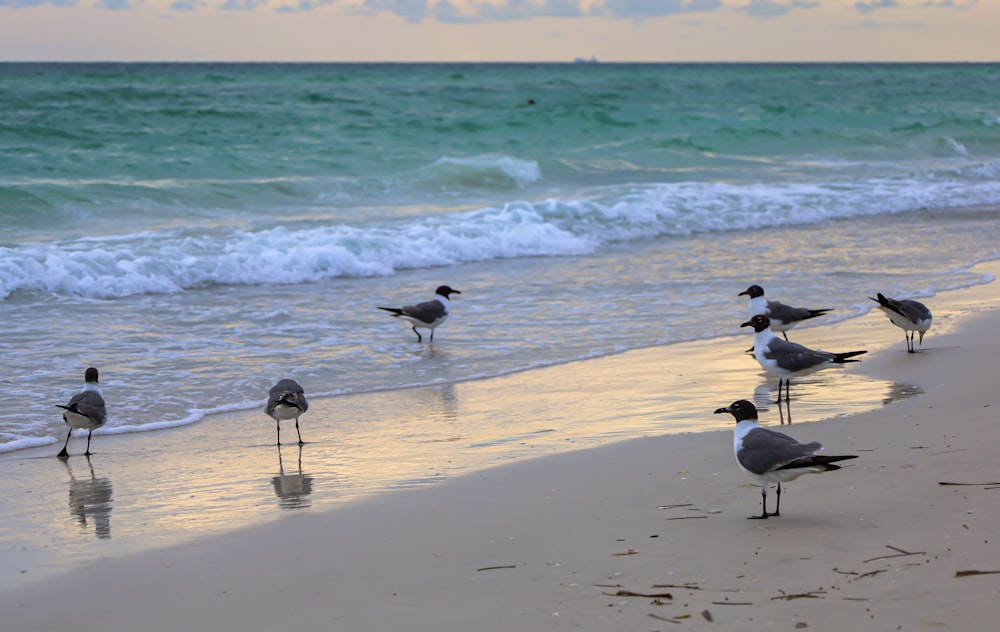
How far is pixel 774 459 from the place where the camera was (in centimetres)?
479

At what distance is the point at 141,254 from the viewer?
13.3m

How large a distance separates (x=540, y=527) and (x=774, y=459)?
3.35ft

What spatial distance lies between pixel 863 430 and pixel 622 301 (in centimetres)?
520

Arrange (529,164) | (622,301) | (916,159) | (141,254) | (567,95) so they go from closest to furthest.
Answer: (622,301), (141,254), (529,164), (916,159), (567,95)

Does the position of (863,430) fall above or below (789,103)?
below

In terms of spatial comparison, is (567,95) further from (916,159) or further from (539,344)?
(539,344)

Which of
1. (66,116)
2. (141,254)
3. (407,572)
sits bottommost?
(407,572)

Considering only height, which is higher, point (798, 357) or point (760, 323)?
point (760, 323)

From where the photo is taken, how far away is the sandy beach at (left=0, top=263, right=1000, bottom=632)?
3992 millimetres

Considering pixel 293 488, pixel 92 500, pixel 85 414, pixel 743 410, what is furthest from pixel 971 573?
pixel 85 414

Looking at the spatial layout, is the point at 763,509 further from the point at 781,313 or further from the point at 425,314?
the point at 425,314

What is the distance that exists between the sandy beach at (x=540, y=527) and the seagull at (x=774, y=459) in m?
0.17

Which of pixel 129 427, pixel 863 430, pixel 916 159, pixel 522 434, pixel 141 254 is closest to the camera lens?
pixel 863 430

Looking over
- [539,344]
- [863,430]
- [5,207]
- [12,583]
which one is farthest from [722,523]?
[5,207]
